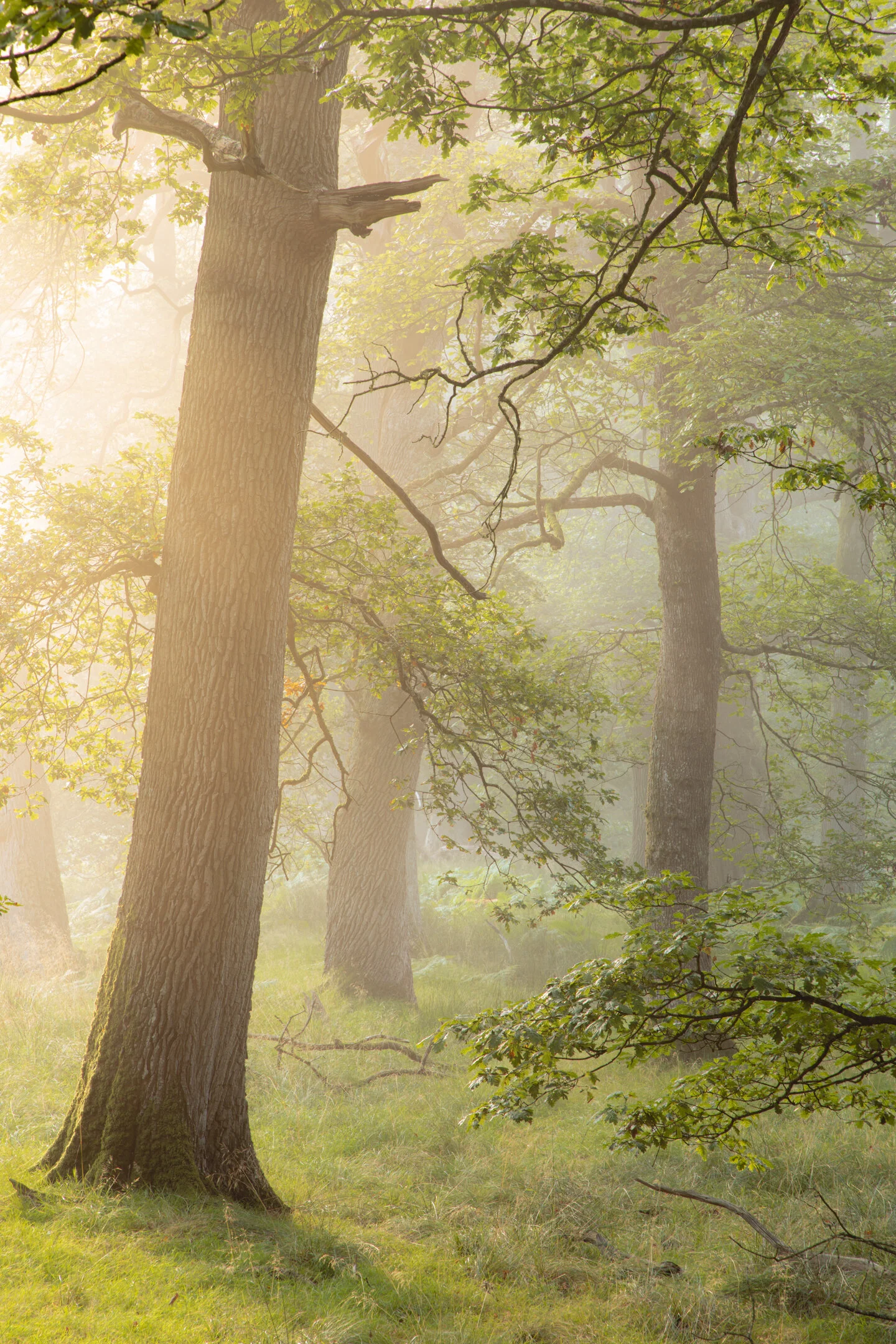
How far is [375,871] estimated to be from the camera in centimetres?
1243

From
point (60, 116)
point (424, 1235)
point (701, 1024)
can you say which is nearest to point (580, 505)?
point (60, 116)

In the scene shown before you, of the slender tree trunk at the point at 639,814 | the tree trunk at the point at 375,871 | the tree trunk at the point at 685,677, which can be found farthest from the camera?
the slender tree trunk at the point at 639,814

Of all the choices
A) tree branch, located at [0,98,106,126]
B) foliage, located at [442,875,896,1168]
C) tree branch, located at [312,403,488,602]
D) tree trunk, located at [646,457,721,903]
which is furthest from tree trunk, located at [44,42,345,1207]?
tree trunk, located at [646,457,721,903]

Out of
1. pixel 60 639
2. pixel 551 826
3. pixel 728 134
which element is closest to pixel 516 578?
pixel 551 826

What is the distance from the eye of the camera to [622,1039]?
143 inches

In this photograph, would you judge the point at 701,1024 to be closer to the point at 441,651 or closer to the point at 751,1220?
the point at 751,1220

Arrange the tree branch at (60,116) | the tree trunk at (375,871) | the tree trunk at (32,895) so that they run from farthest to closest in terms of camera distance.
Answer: the tree trunk at (32,895), the tree trunk at (375,871), the tree branch at (60,116)

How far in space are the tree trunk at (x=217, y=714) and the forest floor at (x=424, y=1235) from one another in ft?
1.32

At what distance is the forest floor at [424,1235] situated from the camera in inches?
155

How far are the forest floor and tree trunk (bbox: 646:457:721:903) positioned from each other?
126 inches

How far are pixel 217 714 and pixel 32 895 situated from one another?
10.4 metres

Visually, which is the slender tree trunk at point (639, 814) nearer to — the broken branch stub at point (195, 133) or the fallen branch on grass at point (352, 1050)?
the fallen branch on grass at point (352, 1050)

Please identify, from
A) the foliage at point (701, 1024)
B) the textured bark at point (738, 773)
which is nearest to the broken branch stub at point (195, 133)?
the foliage at point (701, 1024)

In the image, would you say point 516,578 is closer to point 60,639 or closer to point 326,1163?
point 60,639
